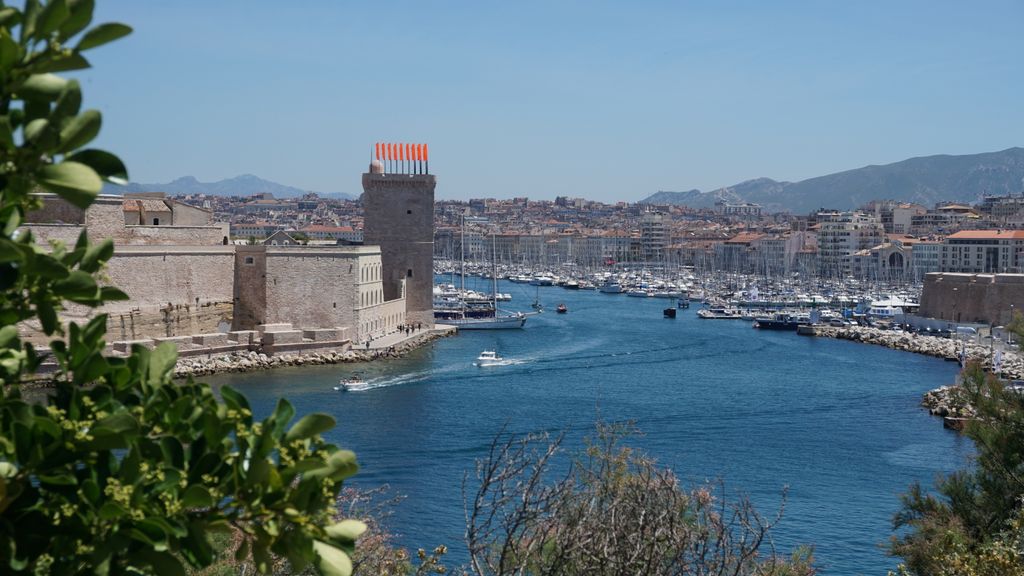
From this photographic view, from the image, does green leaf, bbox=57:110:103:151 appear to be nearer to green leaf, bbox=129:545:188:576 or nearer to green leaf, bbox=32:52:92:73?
green leaf, bbox=32:52:92:73

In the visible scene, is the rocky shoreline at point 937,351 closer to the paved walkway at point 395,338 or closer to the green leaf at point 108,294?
the paved walkway at point 395,338

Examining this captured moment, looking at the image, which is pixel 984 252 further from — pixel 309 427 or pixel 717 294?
pixel 309 427

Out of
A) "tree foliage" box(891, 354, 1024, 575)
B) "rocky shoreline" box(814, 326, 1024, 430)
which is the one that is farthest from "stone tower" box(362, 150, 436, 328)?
"tree foliage" box(891, 354, 1024, 575)

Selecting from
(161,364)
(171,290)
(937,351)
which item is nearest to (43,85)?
(161,364)

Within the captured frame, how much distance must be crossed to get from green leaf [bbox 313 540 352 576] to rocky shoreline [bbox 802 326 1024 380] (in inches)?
837

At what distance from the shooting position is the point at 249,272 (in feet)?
71.4

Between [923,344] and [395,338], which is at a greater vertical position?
[395,338]

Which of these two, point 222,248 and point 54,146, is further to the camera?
point 222,248

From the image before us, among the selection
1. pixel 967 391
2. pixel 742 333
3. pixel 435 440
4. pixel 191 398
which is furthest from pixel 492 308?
pixel 191 398

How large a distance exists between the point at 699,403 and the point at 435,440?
18.0ft

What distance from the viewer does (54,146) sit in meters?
1.40

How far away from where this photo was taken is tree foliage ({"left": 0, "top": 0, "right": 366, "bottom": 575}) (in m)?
1.39

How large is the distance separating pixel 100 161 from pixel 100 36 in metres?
0.15

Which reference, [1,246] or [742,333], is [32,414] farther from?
[742,333]
